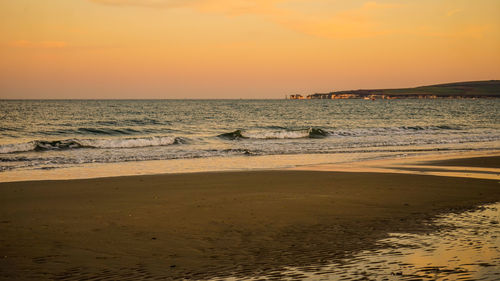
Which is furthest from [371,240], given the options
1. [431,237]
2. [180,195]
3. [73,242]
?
[180,195]

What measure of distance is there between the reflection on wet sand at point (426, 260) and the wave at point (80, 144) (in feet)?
79.4

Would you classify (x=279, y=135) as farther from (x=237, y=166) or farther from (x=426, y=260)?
(x=426, y=260)

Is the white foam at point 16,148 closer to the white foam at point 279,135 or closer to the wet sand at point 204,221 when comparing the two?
the wet sand at point 204,221

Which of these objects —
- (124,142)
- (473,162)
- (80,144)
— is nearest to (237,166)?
(473,162)

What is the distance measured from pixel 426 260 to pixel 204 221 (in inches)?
159

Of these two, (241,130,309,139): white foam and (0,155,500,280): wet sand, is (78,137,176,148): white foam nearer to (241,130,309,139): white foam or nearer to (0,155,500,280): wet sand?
(241,130,309,139): white foam

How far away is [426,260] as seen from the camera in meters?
6.77

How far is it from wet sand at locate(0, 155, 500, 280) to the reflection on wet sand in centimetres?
31

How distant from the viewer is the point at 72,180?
15367mm

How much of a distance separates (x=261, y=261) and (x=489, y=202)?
264 inches

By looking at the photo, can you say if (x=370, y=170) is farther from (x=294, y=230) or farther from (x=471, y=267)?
(x=471, y=267)

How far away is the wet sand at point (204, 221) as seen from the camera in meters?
6.80

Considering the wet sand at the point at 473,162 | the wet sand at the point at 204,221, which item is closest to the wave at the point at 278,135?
the wet sand at the point at 473,162

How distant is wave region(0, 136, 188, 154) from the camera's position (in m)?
28.3
